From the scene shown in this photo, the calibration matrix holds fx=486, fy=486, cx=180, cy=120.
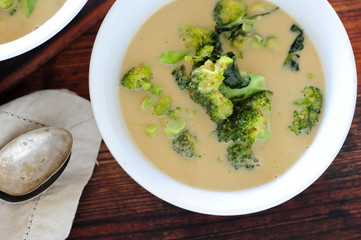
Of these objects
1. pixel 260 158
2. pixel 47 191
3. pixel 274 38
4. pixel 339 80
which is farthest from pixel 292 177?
pixel 47 191

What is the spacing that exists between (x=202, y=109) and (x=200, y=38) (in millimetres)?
313

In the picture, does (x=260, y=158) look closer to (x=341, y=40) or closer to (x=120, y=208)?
(x=341, y=40)

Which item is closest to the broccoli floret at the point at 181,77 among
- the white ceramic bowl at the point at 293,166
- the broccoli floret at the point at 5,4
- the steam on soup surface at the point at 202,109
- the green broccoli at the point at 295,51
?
the steam on soup surface at the point at 202,109

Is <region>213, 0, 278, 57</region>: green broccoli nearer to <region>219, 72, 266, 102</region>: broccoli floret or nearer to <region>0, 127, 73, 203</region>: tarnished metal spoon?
<region>219, 72, 266, 102</region>: broccoli floret

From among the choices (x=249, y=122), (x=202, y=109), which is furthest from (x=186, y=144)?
(x=249, y=122)

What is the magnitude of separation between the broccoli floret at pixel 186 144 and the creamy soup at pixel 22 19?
774 mm

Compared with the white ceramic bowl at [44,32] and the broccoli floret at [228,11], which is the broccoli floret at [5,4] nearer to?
the white ceramic bowl at [44,32]

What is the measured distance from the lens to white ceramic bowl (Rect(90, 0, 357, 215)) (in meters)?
2.04

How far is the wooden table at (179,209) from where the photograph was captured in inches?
96.8

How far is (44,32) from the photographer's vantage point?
1.96m

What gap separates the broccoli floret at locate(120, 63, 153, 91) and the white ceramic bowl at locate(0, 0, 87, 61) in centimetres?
35

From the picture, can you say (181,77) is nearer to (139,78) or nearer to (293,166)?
(139,78)

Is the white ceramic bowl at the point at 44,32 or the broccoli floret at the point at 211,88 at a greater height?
the white ceramic bowl at the point at 44,32

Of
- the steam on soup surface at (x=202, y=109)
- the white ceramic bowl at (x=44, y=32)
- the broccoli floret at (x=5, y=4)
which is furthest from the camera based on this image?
the steam on soup surface at (x=202, y=109)
